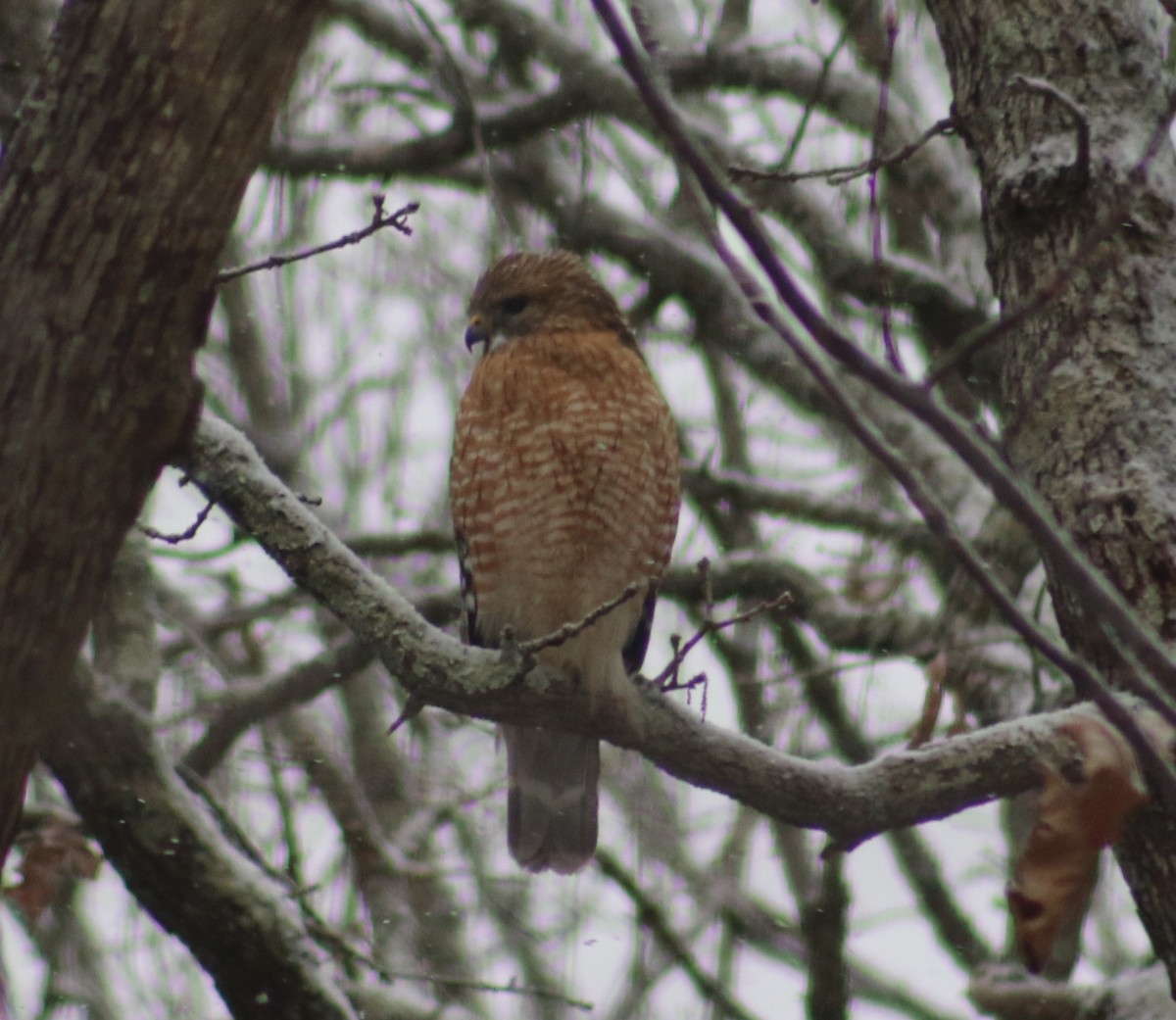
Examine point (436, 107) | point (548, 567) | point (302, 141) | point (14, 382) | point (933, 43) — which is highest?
point (933, 43)

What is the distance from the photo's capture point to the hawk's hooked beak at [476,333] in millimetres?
4918

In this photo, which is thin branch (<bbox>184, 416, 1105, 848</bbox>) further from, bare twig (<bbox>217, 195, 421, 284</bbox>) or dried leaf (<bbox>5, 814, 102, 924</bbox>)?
dried leaf (<bbox>5, 814, 102, 924</bbox>)

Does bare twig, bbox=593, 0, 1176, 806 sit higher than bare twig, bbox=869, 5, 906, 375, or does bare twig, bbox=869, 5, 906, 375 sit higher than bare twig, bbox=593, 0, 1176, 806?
bare twig, bbox=869, 5, 906, 375

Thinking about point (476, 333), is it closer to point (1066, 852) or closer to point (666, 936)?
point (666, 936)

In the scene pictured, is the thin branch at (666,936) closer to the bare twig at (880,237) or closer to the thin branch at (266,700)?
the thin branch at (266,700)

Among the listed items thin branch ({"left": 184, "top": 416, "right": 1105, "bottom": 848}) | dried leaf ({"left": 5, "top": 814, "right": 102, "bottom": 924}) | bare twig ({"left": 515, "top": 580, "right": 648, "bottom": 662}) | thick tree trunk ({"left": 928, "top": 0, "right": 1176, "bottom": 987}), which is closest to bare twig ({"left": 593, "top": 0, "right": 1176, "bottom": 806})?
bare twig ({"left": 515, "top": 580, "right": 648, "bottom": 662})

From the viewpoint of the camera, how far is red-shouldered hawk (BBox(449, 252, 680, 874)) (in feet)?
14.7

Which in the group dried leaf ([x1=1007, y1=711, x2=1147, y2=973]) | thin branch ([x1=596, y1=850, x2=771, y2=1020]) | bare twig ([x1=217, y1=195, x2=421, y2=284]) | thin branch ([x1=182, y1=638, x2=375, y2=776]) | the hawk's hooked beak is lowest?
dried leaf ([x1=1007, y1=711, x2=1147, y2=973])

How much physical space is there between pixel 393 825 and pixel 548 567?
322 centimetres

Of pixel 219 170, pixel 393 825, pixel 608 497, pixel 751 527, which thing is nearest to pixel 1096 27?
pixel 608 497

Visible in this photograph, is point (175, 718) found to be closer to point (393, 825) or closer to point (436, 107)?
point (393, 825)

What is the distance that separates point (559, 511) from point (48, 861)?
5.73 ft

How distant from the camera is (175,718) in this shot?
21.4 feet

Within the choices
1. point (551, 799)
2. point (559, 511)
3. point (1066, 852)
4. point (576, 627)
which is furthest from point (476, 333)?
point (1066, 852)
